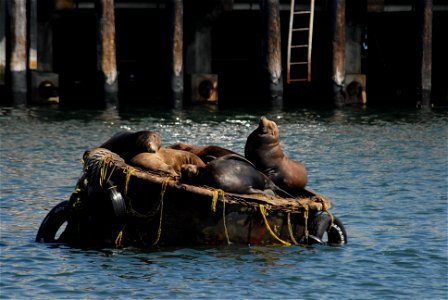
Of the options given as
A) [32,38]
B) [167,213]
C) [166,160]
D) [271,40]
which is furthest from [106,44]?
[167,213]

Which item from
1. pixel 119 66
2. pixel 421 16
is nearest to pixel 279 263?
pixel 421 16

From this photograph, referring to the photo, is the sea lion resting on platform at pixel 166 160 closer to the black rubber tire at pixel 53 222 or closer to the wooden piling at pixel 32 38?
the black rubber tire at pixel 53 222

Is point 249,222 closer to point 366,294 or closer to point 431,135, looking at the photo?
point 366,294

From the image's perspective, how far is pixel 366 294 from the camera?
14.3m

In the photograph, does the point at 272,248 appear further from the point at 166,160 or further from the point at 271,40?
the point at 271,40

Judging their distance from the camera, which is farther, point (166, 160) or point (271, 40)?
point (271, 40)

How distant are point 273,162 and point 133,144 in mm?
1753

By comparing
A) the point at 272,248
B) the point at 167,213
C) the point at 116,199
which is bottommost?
the point at 272,248

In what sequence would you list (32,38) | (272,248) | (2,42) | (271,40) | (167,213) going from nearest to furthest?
(167,213) < (272,248) < (271,40) < (2,42) < (32,38)

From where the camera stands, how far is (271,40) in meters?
32.2

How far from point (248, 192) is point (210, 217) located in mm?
599

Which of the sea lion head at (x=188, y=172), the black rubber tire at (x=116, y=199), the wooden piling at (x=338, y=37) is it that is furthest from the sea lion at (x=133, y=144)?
the wooden piling at (x=338, y=37)

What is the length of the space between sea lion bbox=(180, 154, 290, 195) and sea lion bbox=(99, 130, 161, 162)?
2.16 feet

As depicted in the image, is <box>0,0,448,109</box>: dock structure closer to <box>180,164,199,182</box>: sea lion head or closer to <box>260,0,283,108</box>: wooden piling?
<box>260,0,283,108</box>: wooden piling
